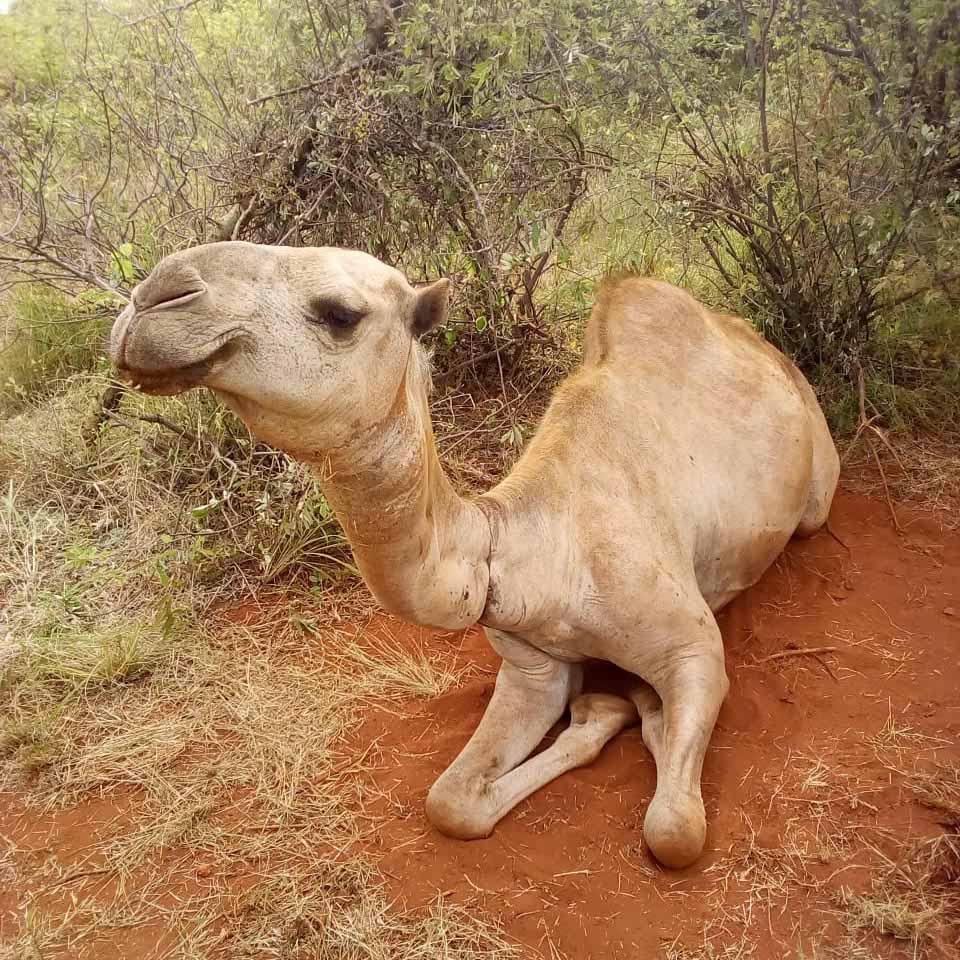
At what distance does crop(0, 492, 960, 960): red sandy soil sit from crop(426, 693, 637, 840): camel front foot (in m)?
0.05

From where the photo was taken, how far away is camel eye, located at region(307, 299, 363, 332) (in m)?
1.91

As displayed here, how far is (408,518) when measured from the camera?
2201 millimetres

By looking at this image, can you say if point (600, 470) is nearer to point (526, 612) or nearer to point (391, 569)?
point (526, 612)

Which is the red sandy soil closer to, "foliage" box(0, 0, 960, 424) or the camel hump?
the camel hump

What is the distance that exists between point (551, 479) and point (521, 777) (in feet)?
3.09

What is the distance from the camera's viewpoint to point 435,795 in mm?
2736

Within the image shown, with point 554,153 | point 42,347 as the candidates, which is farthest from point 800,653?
point 42,347

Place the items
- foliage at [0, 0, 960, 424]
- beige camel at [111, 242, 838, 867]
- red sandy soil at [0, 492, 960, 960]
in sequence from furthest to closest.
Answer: foliage at [0, 0, 960, 424] → red sandy soil at [0, 492, 960, 960] → beige camel at [111, 242, 838, 867]

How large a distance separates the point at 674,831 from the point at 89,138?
17.5ft

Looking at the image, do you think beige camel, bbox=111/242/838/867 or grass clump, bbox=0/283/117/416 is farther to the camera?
grass clump, bbox=0/283/117/416

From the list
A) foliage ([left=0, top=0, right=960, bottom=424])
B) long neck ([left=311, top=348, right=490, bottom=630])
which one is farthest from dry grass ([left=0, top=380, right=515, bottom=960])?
foliage ([left=0, top=0, right=960, bottom=424])

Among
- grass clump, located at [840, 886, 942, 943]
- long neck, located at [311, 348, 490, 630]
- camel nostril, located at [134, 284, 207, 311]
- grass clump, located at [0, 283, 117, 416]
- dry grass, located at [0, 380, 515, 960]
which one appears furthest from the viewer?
grass clump, located at [0, 283, 117, 416]

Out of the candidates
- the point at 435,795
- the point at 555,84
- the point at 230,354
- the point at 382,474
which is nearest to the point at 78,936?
the point at 435,795

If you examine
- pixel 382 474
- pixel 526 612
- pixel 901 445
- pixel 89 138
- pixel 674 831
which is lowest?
pixel 901 445
